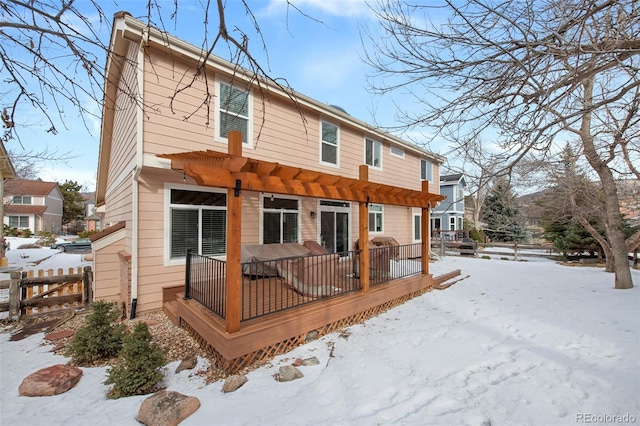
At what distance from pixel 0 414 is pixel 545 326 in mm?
7667

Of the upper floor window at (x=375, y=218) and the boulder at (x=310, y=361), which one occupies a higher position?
the upper floor window at (x=375, y=218)

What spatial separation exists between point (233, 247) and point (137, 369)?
1773mm

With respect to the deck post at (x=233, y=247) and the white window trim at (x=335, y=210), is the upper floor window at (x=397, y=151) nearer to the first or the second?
the white window trim at (x=335, y=210)

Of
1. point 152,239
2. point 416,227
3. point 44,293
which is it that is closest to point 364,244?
point 152,239

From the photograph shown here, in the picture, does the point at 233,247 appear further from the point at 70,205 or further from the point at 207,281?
the point at 70,205

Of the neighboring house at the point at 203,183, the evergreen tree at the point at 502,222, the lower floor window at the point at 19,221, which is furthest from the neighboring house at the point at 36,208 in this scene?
the evergreen tree at the point at 502,222

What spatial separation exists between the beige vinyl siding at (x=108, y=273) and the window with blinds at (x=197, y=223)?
1.81m

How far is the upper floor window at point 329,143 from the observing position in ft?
30.6

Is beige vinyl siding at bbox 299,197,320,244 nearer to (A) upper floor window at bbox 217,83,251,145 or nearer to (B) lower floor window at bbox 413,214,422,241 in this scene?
(A) upper floor window at bbox 217,83,251,145

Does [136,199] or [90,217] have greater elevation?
[90,217]

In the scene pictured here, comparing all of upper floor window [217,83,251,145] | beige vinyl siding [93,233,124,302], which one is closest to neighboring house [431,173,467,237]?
upper floor window [217,83,251,145]

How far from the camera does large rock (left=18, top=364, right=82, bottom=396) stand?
3342mm

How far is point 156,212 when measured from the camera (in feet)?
19.3

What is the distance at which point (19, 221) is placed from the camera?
1205 inches
